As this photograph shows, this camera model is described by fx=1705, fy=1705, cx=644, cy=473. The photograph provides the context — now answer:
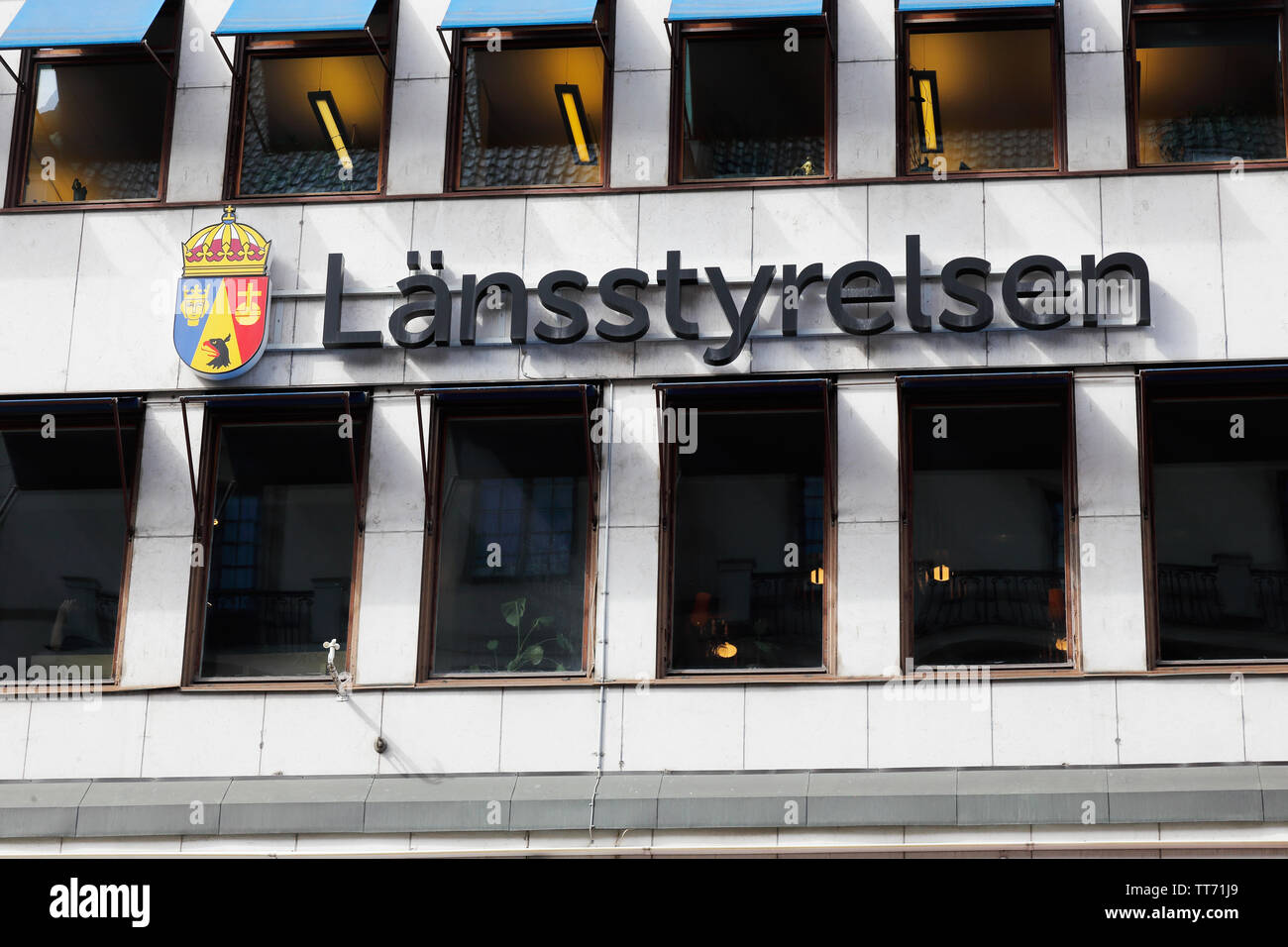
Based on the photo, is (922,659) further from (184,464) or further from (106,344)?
(106,344)

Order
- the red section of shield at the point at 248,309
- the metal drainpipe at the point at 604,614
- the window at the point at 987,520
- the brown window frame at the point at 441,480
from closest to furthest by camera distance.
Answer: the metal drainpipe at the point at 604,614 → the window at the point at 987,520 → the brown window frame at the point at 441,480 → the red section of shield at the point at 248,309

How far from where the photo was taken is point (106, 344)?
50.4ft

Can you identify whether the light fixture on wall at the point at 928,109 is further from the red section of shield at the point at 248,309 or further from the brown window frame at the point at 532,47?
the red section of shield at the point at 248,309

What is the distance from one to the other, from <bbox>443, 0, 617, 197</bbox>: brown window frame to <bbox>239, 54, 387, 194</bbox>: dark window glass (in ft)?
2.28

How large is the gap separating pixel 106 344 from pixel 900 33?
7683mm

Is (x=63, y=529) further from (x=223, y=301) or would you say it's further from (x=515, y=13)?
(x=515, y=13)

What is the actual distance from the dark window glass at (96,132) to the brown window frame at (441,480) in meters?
3.73

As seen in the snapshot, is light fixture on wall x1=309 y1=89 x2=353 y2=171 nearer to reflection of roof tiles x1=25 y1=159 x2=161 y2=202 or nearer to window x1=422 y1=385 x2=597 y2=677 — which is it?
reflection of roof tiles x1=25 y1=159 x2=161 y2=202

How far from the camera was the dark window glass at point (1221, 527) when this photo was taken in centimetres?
1390

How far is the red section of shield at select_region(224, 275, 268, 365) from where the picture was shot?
15133 millimetres

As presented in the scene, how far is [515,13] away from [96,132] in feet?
14.1

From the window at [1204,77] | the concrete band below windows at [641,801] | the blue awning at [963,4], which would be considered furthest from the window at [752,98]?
the concrete band below windows at [641,801]
